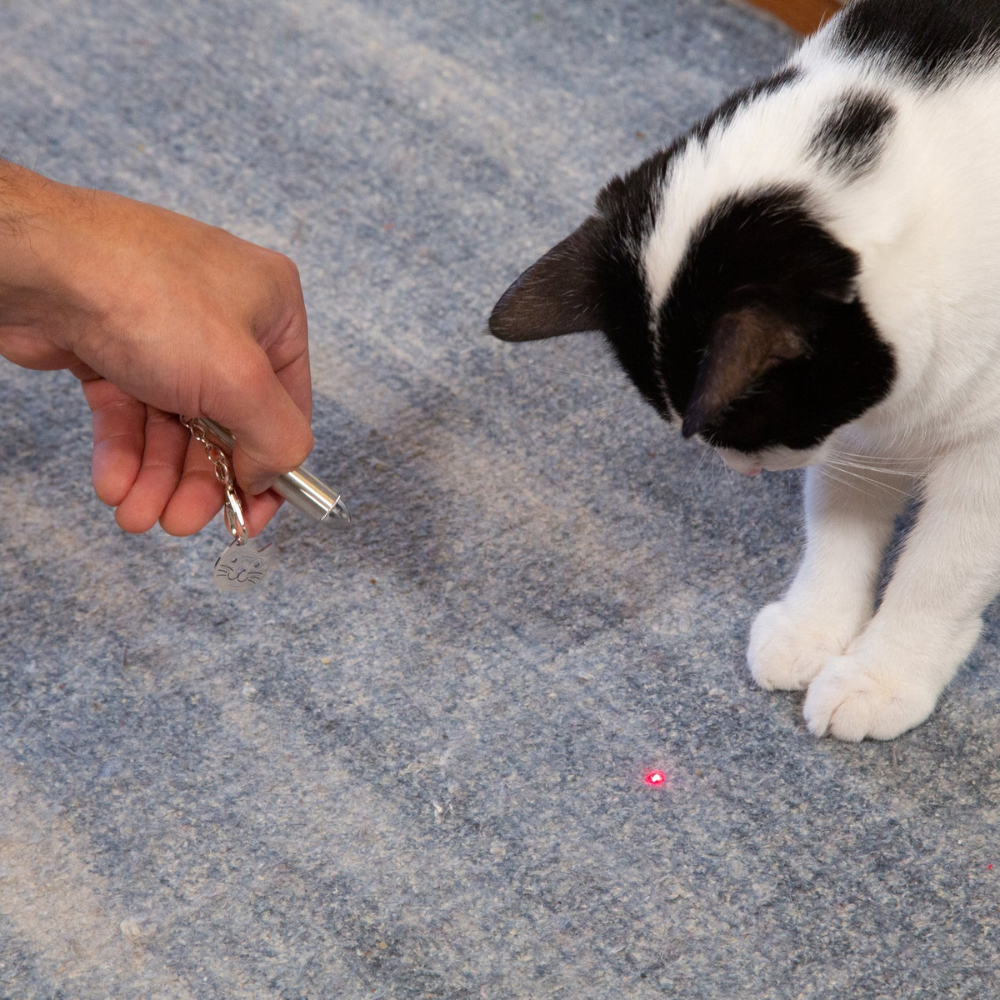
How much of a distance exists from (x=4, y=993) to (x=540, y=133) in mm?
1278

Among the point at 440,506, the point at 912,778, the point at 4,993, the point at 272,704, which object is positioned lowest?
the point at 4,993

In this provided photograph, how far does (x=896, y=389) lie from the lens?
2.68ft

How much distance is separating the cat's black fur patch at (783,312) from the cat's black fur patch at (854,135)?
0.15ft

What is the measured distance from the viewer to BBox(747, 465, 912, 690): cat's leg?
99 cm

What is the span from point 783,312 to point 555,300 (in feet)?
0.71

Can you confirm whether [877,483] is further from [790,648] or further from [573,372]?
[573,372]

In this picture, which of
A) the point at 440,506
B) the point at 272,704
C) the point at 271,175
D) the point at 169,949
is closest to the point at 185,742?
the point at 272,704

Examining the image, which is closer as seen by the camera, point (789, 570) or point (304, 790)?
point (304, 790)

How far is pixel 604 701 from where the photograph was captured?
3.27 feet

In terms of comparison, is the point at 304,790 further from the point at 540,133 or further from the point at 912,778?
the point at 540,133

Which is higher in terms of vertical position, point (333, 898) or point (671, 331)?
point (671, 331)

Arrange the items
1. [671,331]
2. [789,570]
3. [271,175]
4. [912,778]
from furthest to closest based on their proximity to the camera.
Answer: [271,175]
[789,570]
[912,778]
[671,331]

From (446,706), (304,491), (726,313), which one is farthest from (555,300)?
(446,706)

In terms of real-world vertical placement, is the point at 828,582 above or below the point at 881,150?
below
